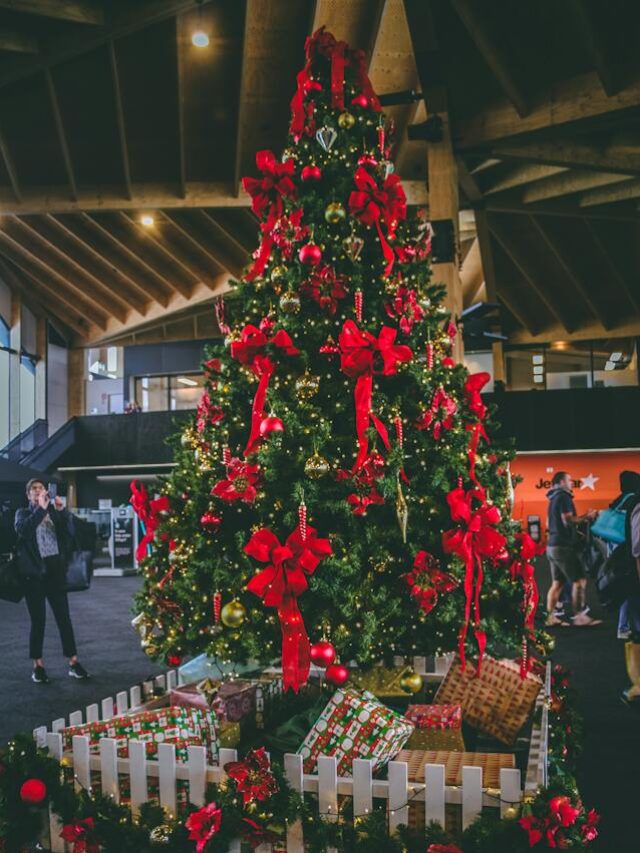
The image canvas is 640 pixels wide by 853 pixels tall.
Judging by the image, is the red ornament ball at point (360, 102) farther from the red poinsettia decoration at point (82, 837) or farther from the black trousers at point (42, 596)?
the black trousers at point (42, 596)

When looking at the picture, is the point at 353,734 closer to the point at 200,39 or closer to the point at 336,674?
the point at 336,674

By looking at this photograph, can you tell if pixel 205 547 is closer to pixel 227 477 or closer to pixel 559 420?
pixel 227 477

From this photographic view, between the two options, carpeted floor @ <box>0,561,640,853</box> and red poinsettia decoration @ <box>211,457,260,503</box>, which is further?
carpeted floor @ <box>0,561,640,853</box>

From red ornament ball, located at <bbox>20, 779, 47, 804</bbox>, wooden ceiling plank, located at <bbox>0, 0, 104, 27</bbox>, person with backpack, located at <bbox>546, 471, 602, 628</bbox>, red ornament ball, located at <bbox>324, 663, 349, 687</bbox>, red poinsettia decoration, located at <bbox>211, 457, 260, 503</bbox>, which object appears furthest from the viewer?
wooden ceiling plank, located at <bbox>0, 0, 104, 27</bbox>

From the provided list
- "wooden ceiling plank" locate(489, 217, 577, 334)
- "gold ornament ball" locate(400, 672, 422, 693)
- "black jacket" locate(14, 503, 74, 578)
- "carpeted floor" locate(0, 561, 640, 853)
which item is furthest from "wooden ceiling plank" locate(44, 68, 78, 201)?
"gold ornament ball" locate(400, 672, 422, 693)

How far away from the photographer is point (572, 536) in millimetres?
7340

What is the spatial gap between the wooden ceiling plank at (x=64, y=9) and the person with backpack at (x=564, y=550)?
6.86 metres

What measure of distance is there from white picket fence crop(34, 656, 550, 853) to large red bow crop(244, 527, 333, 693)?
1.29 ft

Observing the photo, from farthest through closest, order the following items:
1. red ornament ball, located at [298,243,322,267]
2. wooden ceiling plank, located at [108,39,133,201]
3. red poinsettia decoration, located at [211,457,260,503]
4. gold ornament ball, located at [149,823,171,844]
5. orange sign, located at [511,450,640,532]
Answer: orange sign, located at [511,450,640,532]
wooden ceiling plank, located at [108,39,133,201]
red ornament ball, located at [298,243,322,267]
red poinsettia decoration, located at [211,457,260,503]
gold ornament ball, located at [149,823,171,844]

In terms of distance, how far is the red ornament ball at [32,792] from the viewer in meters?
2.48

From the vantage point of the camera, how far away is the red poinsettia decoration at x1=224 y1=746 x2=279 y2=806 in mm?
2320

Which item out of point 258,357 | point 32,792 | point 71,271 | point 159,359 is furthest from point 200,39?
point 159,359

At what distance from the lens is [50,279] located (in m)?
18.4

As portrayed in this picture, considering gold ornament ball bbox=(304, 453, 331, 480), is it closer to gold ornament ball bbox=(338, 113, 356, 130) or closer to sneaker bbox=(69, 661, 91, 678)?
gold ornament ball bbox=(338, 113, 356, 130)
